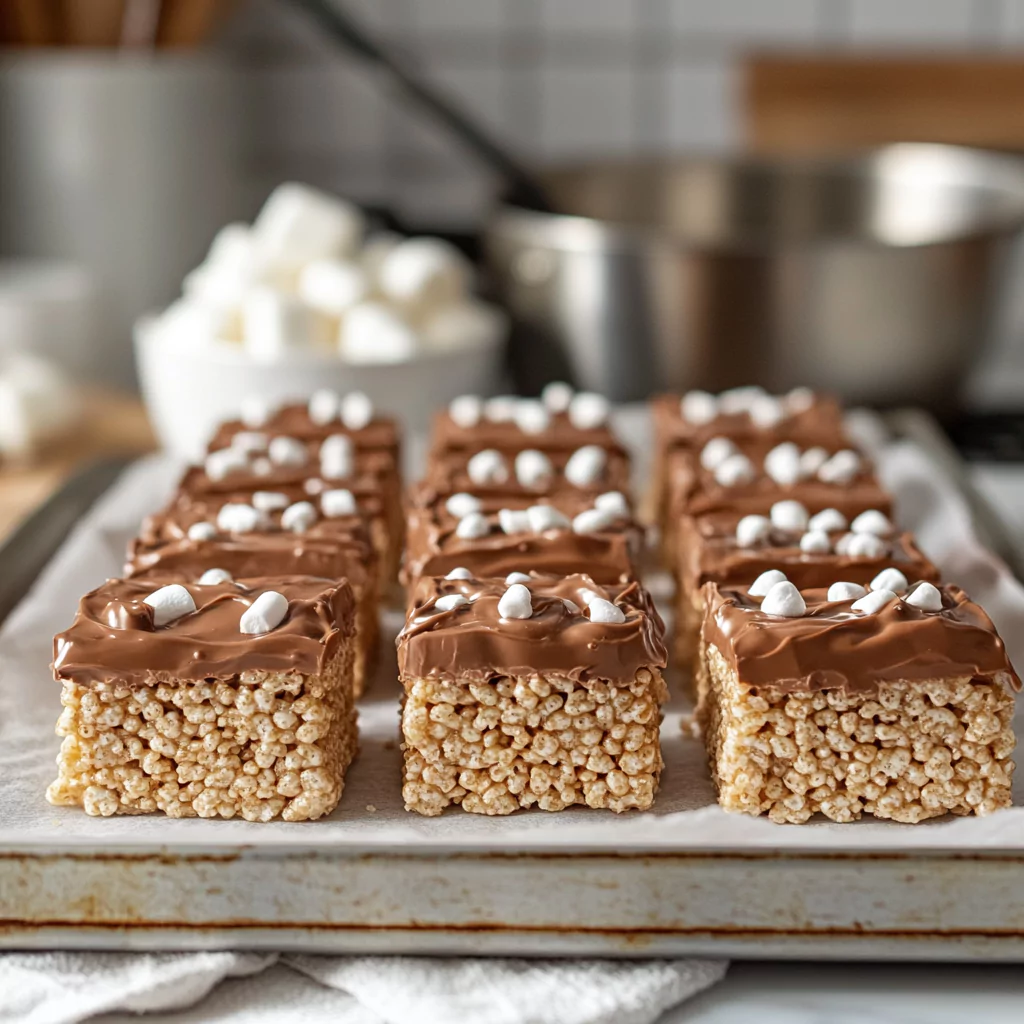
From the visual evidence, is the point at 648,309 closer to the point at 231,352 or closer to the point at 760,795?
the point at 231,352

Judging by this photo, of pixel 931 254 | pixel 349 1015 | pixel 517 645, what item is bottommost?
pixel 349 1015

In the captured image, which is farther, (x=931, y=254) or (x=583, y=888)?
(x=931, y=254)

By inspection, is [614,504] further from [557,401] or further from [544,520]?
[557,401]

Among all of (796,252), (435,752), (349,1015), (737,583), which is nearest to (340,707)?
(435,752)

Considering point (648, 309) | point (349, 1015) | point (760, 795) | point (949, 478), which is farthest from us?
point (648, 309)

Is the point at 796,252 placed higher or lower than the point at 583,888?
higher

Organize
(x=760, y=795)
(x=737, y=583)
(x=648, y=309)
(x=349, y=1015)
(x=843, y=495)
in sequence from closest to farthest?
1. (x=349, y=1015)
2. (x=760, y=795)
3. (x=737, y=583)
4. (x=843, y=495)
5. (x=648, y=309)

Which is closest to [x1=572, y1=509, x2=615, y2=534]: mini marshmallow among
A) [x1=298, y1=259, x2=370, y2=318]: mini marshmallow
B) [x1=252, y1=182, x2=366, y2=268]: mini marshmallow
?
[x1=298, y1=259, x2=370, y2=318]: mini marshmallow
